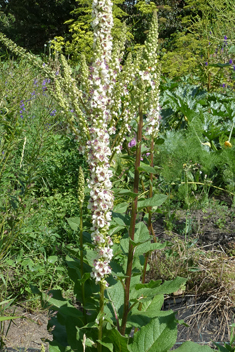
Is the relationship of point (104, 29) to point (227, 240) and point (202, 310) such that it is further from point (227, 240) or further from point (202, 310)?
point (227, 240)

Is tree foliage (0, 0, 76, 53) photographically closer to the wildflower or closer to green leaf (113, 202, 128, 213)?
the wildflower

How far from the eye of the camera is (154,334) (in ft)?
4.88

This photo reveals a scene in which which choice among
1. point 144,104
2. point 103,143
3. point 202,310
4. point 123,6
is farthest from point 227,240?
point 123,6

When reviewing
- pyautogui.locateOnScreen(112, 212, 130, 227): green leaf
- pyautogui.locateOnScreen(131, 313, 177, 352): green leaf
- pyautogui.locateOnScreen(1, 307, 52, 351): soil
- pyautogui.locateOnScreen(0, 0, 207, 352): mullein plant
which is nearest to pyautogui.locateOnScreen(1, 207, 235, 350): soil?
pyautogui.locateOnScreen(1, 307, 52, 351): soil

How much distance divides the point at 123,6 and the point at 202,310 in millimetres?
13869

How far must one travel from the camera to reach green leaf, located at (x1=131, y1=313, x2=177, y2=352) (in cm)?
147

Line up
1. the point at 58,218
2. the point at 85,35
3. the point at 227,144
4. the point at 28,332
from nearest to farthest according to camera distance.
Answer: the point at 28,332
the point at 58,218
the point at 227,144
the point at 85,35

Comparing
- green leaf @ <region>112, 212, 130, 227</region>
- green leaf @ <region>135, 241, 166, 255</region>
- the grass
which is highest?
green leaf @ <region>112, 212, 130, 227</region>

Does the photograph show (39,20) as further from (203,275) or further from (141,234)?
(141,234)

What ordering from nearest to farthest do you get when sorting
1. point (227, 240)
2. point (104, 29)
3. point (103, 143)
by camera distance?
point (103, 143) → point (104, 29) → point (227, 240)

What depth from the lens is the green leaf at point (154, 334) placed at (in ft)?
4.82

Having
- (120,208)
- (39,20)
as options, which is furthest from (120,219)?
(39,20)

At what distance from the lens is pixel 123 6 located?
14.0 metres

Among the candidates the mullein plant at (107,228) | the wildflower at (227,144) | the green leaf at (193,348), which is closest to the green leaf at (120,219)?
the mullein plant at (107,228)
